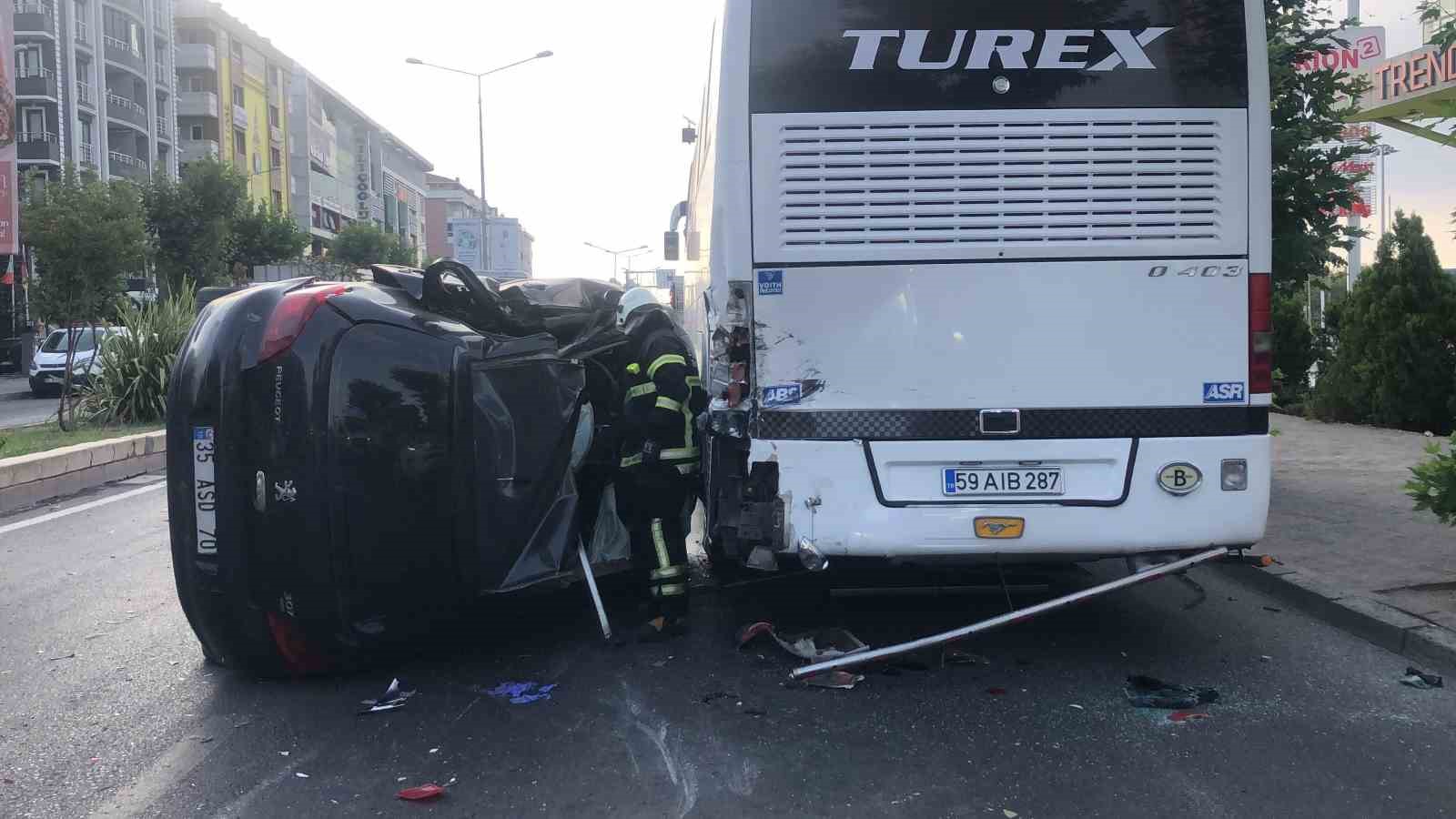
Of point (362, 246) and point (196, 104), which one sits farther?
point (362, 246)

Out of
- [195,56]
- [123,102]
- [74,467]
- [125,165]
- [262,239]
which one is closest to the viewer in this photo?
[74,467]

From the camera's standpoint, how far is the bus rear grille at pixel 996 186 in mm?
5176

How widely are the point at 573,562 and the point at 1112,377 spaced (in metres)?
2.55

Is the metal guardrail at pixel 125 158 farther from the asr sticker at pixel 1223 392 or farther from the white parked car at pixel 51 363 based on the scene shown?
the asr sticker at pixel 1223 392

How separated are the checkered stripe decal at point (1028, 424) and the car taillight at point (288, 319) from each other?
2.05m

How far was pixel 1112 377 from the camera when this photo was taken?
5184mm

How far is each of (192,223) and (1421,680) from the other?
38.5 meters

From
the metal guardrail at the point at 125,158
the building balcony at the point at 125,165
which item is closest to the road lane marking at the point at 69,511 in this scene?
the building balcony at the point at 125,165

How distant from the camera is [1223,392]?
5215 millimetres

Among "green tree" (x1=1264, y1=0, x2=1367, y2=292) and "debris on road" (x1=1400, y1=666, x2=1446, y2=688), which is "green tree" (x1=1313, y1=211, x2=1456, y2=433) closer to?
"green tree" (x1=1264, y1=0, x2=1367, y2=292)

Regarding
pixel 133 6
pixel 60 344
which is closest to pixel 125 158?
pixel 133 6

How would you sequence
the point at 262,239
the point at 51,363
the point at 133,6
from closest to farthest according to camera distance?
the point at 51,363
the point at 262,239
the point at 133,6

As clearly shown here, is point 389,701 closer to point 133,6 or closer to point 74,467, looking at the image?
point 74,467

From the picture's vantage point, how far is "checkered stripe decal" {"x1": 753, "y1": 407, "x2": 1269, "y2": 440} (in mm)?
5188
